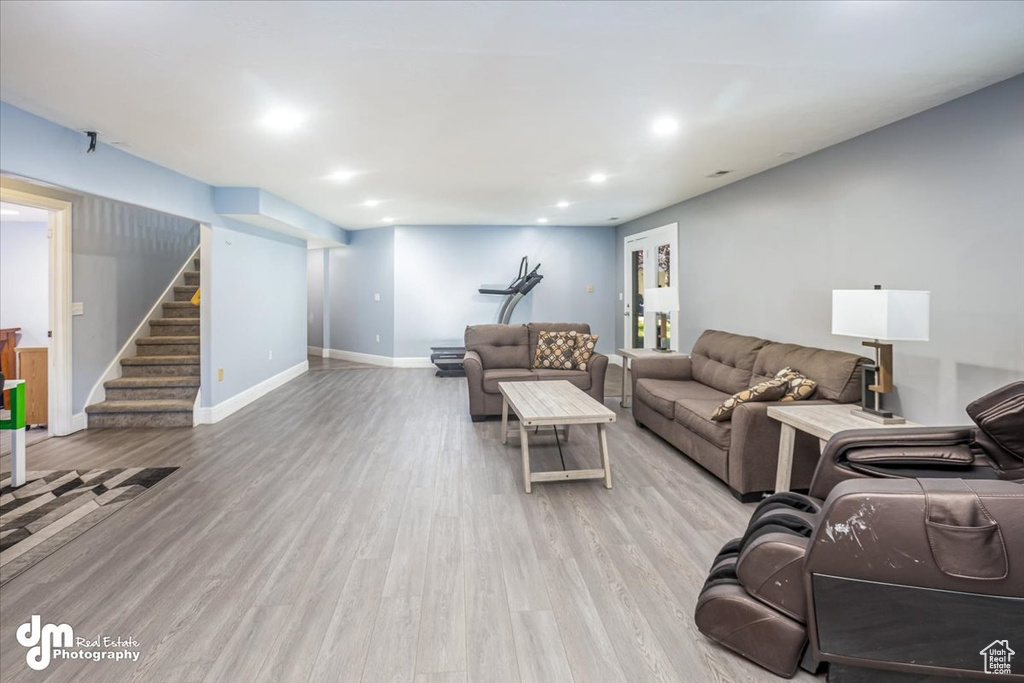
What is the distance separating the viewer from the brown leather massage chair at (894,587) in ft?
4.25

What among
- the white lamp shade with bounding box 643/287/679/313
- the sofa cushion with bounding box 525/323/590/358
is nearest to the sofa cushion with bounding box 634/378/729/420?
the white lamp shade with bounding box 643/287/679/313

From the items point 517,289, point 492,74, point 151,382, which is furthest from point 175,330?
point 492,74

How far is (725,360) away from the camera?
169 inches

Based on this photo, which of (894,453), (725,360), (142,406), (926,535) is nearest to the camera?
(926,535)

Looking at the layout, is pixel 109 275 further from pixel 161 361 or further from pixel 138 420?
pixel 138 420

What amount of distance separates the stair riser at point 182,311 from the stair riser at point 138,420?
167 cm

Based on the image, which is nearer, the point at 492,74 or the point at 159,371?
the point at 492,74

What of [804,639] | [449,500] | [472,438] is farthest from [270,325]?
[804,639]

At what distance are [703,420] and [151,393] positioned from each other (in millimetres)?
5119

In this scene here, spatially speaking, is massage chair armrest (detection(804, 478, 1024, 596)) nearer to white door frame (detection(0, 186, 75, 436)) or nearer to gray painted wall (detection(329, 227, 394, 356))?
white door frame (detection(0, 186, 75, 436))

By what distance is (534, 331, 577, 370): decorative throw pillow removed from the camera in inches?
204

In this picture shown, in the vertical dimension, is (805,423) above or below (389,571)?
above

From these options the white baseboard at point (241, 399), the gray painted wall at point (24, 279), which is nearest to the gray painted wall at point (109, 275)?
the white baseboard at point (241, 399)

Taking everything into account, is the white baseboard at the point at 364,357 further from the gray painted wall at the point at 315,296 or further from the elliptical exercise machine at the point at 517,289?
the elliptical exercise machine at the point at 517,289
